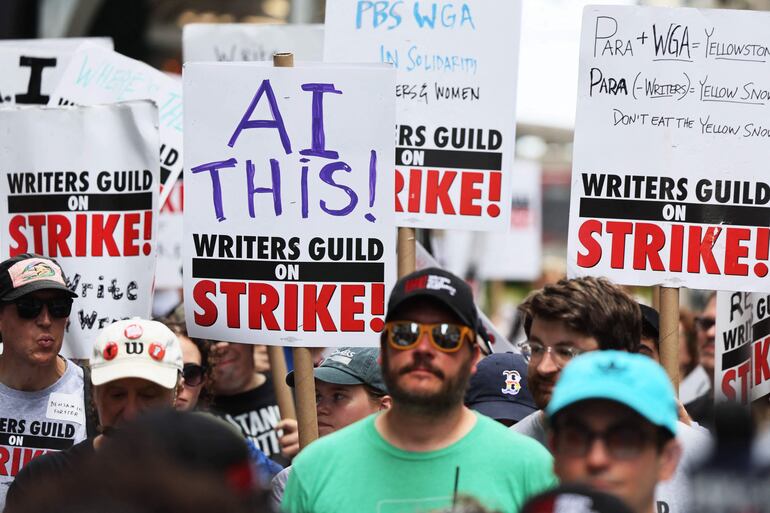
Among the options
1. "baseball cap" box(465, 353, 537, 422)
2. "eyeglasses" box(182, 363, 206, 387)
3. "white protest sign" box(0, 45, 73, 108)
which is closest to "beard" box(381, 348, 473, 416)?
"baseball cap" box(465, 353, 537, 422)

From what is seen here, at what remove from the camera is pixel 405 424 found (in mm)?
3510

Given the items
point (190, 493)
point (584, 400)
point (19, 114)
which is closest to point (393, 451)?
point (584, 400)

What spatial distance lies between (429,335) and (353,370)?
4.83ft

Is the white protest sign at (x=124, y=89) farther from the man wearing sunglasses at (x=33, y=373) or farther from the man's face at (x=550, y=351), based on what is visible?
the man's face at (x=550, y=351)

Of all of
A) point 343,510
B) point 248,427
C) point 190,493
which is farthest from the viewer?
point 248,427

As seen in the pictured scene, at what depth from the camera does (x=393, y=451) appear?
11.4 ft

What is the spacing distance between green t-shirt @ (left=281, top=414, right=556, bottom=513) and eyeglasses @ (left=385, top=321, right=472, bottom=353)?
0.79 ft

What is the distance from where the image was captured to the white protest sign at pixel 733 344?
554 centimetres

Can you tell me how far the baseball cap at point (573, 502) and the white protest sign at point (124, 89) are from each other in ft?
14.5

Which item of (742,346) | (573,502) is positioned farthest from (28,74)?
(573,502)

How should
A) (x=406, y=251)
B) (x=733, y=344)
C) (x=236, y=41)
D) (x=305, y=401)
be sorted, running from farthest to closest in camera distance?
(x=236, y=41) → (x=406, y=251) → (x=733, y=344) → (x=305, y=401)

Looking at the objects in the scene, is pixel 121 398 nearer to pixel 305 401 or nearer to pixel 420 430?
pixel 305 401

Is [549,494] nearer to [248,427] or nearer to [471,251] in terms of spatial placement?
[248,427]

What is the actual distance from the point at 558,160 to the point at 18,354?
98.2 feet
